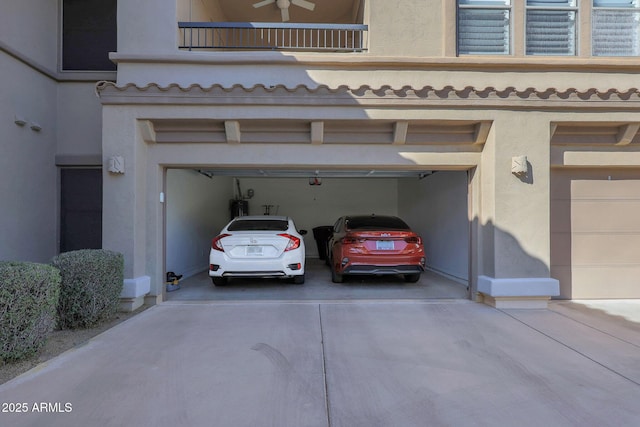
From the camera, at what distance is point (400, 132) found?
234 inches

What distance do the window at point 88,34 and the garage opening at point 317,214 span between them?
253 cm

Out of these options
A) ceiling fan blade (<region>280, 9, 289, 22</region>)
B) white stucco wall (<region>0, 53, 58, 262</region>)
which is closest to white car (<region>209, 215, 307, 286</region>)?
white stucco wall (<region>0, 53, 58, 262</region>)

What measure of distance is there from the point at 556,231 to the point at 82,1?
980 cm

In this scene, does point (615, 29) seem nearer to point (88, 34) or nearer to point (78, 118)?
point (88, 34)

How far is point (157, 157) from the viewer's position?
6113 mm

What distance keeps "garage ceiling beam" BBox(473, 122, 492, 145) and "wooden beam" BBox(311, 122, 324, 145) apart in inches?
99.4

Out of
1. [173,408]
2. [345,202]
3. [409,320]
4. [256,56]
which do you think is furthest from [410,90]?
[345,202]

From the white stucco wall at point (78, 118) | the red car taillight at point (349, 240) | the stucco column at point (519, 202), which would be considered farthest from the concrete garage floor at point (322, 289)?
the white stucco wall at point (78, 118)

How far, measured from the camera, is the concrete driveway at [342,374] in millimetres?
2764

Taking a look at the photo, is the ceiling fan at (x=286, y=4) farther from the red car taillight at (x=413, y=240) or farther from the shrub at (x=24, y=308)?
the shrub at (x=24, y=308)

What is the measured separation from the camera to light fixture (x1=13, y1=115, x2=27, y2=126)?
6.11 m

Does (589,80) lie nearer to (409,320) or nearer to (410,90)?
(410,90)

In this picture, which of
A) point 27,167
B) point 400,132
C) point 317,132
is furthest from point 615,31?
point 27,167

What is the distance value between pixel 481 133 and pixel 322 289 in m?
3.99
